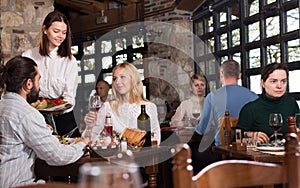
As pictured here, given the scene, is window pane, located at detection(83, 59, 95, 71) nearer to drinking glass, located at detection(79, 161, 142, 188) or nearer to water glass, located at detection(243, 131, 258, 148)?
water glass, located at detection(243, 131, 258, 148)

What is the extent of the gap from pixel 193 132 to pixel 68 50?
5.02ft

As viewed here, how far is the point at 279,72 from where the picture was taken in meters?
3.34

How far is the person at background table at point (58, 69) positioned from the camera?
3.43 meters

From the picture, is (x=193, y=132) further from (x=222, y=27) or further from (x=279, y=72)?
(x=222, y=27)

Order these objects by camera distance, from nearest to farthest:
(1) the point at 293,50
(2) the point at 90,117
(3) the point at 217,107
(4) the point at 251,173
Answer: (4) the point at 251,173 → (2) the point at 90,117 → (3) the point at 217,107 → (1) the point at 293,50

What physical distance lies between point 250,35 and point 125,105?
7.60 feet

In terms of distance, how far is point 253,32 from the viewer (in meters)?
5.10

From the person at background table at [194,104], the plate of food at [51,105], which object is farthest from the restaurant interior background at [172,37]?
the plate of food at [51,105]

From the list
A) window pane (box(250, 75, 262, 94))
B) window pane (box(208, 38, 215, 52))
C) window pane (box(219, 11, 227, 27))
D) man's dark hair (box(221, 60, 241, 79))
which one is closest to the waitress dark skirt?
man's dark hair (box(221, 60, 241, 79))

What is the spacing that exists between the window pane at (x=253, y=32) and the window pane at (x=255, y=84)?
0.42 metres

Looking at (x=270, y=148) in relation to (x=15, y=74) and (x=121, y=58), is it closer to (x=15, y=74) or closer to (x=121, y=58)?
(x=15, y=74)

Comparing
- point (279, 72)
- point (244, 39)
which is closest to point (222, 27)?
point (244, 39)

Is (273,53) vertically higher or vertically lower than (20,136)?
higher

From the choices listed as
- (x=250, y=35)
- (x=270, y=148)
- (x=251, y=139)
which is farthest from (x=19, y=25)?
(x=270, y=148)
